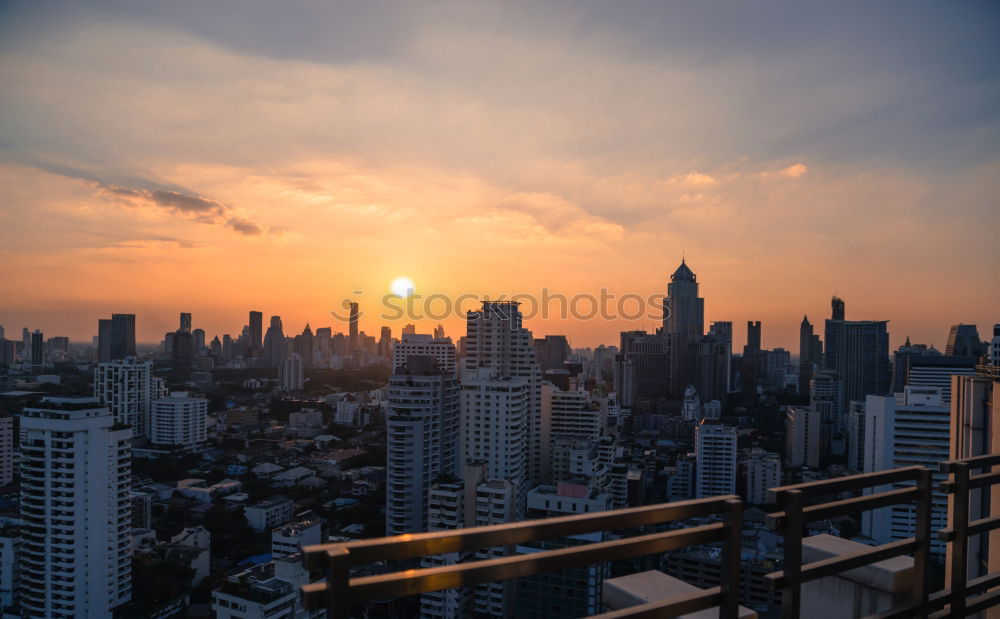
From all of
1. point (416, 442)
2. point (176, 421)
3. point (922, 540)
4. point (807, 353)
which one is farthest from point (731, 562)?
point (807, 353)

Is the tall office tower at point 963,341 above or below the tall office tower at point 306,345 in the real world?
Answer: above

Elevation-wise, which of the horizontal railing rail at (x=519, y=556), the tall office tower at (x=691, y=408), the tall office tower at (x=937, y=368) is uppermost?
the horizontal railing rail at (x=519, y=556)

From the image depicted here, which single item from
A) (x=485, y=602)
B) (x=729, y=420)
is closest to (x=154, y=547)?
(x=485, y=602)

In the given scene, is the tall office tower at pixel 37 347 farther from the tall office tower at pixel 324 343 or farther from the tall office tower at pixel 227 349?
the tall office tower at pixel 324 343

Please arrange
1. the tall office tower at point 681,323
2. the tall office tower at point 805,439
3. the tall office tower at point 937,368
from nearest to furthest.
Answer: the tall office tower at point 805,439 < the tall office tower at point 937,368 < the tall office tower at point 681,323

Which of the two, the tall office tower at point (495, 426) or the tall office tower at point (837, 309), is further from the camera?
the tall office tower at point (837, 309)

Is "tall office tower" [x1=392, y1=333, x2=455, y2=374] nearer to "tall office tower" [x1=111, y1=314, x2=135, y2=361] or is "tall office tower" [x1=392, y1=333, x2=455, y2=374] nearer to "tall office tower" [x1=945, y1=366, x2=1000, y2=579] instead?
"tall office tower" [x1=111, y1=314, x2=135, y2=361]

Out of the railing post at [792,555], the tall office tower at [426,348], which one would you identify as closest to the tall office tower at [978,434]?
the railing post at [792,555]
